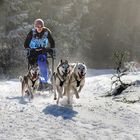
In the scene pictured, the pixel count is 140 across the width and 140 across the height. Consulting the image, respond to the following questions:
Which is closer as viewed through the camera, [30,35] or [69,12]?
[30,35]

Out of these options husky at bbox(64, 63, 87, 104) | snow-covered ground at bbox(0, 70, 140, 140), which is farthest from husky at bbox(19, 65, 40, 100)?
snow-covered ground at bbox(0, 70, 140, 140)

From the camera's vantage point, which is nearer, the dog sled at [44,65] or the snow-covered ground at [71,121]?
the snow-covered ground at [71,121]

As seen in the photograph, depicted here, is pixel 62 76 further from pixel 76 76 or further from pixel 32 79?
pixel 32 79

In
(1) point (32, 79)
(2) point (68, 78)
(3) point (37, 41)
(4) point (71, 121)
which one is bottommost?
(4) point (71, 121)

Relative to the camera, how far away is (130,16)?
116 feet

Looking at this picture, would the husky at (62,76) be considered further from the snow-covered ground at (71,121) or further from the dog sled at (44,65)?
the dog sled at (44,65)

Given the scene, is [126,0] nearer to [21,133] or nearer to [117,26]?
[117,26]

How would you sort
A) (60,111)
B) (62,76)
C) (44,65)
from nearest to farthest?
(60,111)
(62,76)
(44,65)

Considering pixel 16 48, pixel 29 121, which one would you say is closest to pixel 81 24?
pixel 16 48

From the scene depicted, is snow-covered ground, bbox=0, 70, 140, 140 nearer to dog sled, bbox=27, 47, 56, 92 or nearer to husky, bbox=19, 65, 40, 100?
husky, bbox=19, 65, 40, 100

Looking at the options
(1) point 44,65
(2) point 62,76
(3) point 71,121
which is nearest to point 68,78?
(2) point 62,76

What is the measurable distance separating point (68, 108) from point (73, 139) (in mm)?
2374

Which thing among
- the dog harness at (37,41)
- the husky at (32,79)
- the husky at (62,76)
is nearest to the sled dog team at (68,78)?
the husky at (62,76)

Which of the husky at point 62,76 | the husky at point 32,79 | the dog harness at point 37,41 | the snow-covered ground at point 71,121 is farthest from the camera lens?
the dog harness at point 37,41
